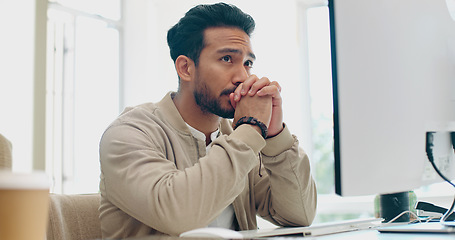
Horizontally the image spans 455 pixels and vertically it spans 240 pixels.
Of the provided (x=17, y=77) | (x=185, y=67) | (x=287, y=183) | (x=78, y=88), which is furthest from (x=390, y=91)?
(x=78, y=88)

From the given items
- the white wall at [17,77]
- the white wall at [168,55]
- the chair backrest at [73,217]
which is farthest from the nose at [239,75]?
the white wall at [168,55]

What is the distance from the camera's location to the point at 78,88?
390 cm

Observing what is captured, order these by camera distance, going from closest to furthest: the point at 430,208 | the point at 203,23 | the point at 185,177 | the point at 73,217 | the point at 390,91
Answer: the point at 390,91 → the point at 185,177 → the point at 73,217 → the point at 430,208 → the point at 203,23

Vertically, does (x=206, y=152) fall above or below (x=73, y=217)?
above

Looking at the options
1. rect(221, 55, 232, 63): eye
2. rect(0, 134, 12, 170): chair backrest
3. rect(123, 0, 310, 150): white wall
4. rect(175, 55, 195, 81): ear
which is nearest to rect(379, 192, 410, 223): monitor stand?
rect(221, 55, 232, 63): eye

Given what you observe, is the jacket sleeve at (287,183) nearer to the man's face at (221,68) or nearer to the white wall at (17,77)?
the man's face at (221,68)

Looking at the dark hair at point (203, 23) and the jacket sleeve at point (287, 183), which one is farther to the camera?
the dark hair at point (203, 23)

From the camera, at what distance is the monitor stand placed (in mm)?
1365

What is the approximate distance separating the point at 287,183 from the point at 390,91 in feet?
1.83

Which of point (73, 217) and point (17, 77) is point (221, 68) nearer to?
point (73, 217)

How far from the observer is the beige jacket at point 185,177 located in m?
1.04

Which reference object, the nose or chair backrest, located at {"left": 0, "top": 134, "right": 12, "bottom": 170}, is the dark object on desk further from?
chair backrest, located at {"left": 0, "top": 134, "right": 12, "bottom": 170}

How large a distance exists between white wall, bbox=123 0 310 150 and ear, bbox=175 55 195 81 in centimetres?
231

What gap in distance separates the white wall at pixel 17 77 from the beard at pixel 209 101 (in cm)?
195
